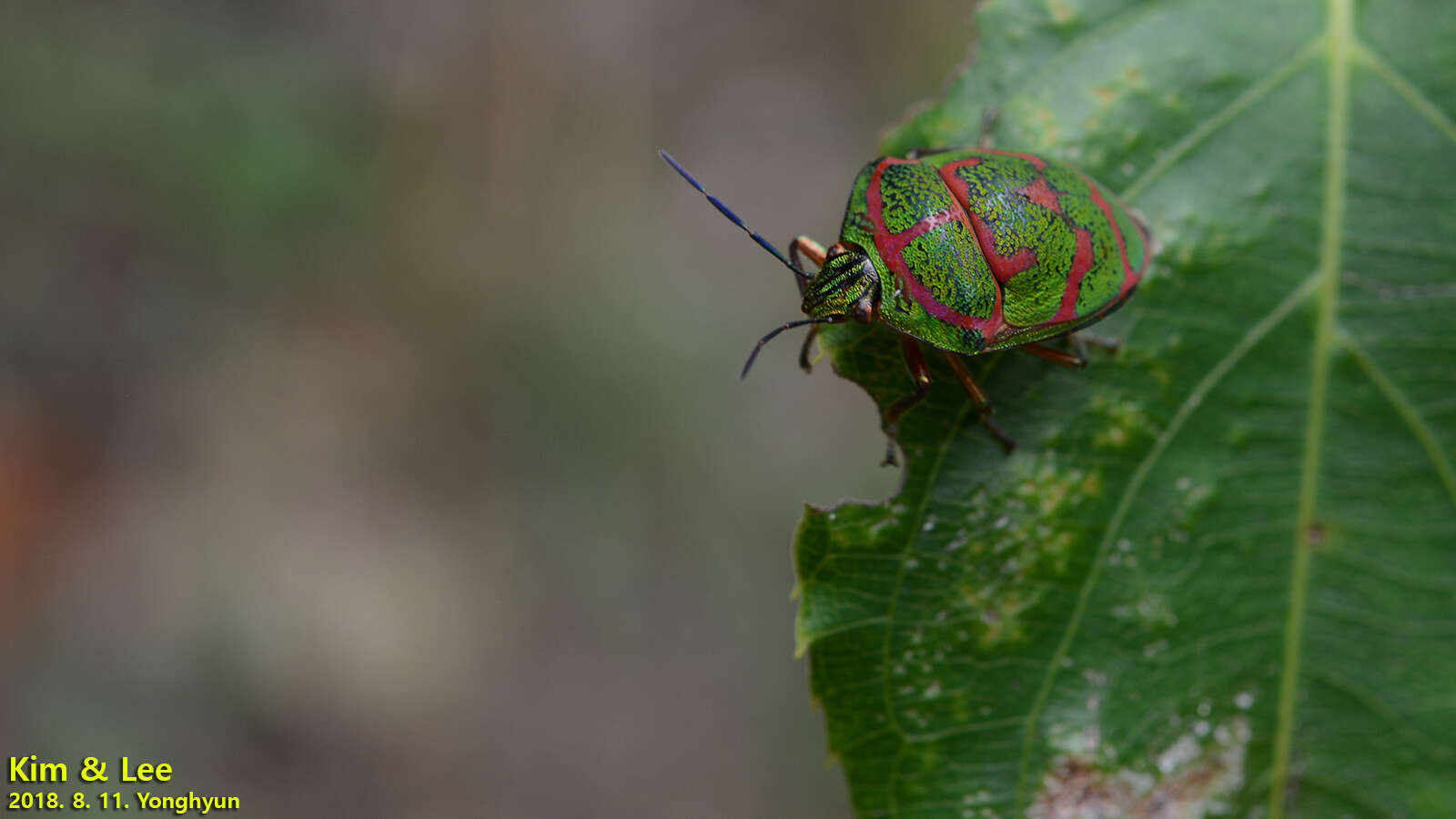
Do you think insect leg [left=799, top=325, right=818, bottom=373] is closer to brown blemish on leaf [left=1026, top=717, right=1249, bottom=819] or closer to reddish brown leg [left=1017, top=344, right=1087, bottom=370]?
reddish brown leg [left=1017, top=344, right=1087, bottom=370]

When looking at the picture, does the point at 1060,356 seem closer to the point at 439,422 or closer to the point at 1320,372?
the point at 1320,372

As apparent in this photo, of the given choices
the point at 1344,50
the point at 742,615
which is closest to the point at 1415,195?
the point at 1344,50

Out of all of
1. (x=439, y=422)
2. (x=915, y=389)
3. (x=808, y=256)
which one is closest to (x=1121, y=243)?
(x=915, y=389)

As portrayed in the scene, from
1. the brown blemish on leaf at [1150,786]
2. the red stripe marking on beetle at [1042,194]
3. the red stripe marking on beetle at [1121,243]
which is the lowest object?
the brown blemish on leaf at [1150,786]

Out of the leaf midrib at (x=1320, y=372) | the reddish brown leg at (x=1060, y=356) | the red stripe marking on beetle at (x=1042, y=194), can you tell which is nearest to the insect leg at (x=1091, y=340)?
the reddish brown leg at (x=1060, y=356)

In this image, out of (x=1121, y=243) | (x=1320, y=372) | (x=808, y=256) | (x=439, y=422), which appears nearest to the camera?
(x=1320, y=372)

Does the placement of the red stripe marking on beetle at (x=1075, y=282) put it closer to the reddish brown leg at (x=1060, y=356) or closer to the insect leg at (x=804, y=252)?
the reddish brown leg at (x=1060, y=356)

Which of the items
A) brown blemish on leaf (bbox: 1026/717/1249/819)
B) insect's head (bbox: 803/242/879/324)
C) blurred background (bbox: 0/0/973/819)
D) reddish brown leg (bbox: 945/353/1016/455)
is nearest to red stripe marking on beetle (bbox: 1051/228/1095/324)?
reddish brown leg (bbox: 945/353/1016/455)
